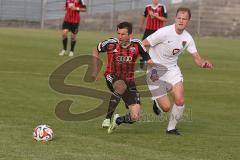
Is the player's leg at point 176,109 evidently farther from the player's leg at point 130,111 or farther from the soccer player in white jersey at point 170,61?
the player's leg at point 130,111

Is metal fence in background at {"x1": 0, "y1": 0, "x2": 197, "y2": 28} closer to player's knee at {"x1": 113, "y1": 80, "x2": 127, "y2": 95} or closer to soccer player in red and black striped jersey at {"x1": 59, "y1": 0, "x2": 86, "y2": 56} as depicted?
soccer player in red and black striped jersey at {"x1": 59, "y1": 0, "x2": 86, "y2": 56}

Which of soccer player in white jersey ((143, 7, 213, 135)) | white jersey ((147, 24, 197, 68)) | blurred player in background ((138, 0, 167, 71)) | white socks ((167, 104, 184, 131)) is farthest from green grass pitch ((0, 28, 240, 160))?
blurred player in background ((138, 0, 167, 71))

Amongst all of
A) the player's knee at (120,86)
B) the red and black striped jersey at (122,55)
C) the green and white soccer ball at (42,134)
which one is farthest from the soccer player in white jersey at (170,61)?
the green and white soccer ball at (42,134)

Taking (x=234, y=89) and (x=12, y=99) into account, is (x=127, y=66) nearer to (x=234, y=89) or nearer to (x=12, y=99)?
(x=12, y=99)

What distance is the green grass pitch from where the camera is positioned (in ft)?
31.7

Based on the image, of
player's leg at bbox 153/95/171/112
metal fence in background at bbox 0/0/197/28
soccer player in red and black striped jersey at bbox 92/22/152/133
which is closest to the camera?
soccer player in red and black striped jersey at bbox 92/22/152/133

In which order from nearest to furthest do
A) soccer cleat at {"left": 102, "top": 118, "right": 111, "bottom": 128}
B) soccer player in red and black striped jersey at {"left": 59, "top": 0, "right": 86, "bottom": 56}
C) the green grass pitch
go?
the green grass pitch < soccer cleat at {"left": 102, "top": 118, "right": 111, "bottom": 128} < soccer player in red and black striped jersey at {"left": 59, "top": 0, "right": 86, "bottom": 56}

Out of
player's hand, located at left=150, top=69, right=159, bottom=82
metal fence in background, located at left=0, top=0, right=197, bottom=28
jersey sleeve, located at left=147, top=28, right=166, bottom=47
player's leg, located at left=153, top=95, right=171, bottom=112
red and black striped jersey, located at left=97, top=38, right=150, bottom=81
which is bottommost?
metal fence in background, located at left=0, top=0, right=197, bottom=28

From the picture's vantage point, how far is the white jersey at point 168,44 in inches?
476

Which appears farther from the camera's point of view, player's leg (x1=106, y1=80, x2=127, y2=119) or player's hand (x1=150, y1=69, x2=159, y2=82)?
player's hand (x1=150, y1=69, x2=159, y2=82)

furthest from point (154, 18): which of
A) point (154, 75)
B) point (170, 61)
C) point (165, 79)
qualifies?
point (154, 75)

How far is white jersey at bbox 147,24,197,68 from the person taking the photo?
39.7 ft

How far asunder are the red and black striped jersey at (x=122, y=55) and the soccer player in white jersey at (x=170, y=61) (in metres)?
0.39

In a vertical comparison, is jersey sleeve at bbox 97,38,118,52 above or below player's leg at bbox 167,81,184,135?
above
